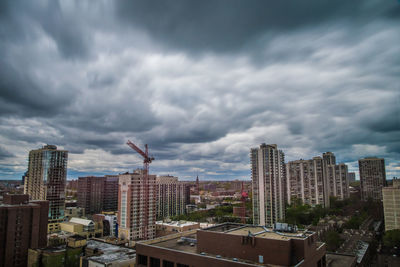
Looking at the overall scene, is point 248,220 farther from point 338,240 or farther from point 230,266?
point 230,266

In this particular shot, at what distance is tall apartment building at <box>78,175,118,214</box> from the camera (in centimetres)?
10919

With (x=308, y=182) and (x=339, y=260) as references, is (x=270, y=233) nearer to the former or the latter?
(x=339, y=260)

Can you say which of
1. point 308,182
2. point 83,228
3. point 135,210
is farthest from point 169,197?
point 308,182

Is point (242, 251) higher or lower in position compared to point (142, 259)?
higher

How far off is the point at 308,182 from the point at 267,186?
39.7 m

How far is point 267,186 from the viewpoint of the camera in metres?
68.2

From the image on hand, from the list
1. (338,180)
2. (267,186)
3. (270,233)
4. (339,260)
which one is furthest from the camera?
(338,180)

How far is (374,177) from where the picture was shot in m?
98.4

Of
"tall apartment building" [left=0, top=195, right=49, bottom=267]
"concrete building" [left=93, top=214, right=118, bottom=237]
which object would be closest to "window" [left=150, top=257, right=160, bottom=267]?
"tall apartment building" [left=0, top=195, right=49, bottom=267]

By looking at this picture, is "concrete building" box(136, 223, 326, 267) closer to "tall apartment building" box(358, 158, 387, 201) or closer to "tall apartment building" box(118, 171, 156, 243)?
"tall apartment building" box(118, 171, 156, 243)

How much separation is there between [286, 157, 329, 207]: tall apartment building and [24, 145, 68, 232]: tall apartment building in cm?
8381

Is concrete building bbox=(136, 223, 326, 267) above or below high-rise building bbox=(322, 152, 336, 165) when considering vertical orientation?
below

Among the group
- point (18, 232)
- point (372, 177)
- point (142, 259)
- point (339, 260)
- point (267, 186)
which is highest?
point (372, 177)

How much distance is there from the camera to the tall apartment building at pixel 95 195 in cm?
10919
